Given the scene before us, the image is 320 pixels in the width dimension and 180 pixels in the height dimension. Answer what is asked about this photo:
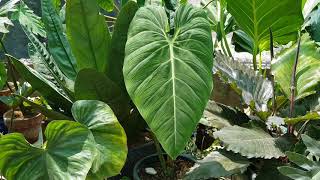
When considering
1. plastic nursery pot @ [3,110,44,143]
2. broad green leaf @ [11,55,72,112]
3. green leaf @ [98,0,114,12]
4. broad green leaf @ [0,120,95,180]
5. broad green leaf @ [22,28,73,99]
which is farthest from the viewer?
green leaf @ [98,0,114,12]

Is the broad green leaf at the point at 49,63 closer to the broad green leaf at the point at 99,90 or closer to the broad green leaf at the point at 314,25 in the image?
the broad green leaf at the point at 99,90

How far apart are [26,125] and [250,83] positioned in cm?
81

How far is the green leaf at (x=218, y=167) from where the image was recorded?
37.8 inches

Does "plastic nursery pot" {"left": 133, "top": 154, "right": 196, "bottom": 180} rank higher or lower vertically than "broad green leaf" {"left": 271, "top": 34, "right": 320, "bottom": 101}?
lower

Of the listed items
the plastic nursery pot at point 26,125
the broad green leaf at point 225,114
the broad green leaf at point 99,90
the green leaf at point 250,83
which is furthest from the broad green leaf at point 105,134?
the plastic nursery pot at point 26,125

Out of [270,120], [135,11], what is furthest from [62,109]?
[270,120]

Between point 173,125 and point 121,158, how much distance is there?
0.50ft

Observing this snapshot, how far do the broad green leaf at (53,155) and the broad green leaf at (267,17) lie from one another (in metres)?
0.64

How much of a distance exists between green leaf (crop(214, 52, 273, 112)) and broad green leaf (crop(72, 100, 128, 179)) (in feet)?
1.19

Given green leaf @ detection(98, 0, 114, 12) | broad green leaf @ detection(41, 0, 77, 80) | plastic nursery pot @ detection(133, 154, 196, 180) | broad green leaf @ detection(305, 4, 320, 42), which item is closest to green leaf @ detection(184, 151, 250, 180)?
plastic nursery pot @ detection(133, 154, 196, 180)

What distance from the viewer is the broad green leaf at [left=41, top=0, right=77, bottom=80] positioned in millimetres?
1390

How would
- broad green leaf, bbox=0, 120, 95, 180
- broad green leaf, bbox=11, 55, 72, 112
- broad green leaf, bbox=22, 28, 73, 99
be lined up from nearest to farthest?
broad green leaf, bbox=0, 120, 95, 180 < broad green leaf, bbox=11, 55, 72, 112 < broad green leaf, bbox=22, 28, 73, 99

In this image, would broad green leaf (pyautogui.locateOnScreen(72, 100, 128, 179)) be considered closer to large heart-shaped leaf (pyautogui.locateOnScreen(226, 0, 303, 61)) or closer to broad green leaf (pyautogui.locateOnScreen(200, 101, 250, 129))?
broad green leaf (pyautogui.locateOnScreen(200, 101, 250, 129))

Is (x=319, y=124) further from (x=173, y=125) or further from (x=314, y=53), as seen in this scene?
(x=173, y=125)
